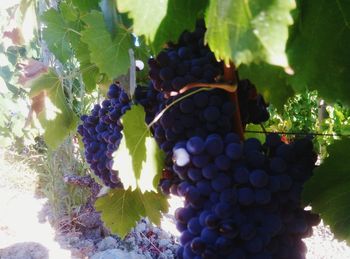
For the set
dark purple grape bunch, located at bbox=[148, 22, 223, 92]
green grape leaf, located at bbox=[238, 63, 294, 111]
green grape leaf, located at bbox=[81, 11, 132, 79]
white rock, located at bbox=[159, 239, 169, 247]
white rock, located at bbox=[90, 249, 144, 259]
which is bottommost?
green grape leaf, located at bbox=[238, 63, 294, 111]

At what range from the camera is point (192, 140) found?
48 cm

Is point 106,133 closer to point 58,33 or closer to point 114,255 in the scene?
point 58,33

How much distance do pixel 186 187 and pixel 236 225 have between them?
7 cm

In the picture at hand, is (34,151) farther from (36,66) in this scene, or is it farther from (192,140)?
(192,140)

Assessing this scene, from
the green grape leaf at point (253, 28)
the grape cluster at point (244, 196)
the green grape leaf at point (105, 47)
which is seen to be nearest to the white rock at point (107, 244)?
the green grape leaf at point (105, 47)

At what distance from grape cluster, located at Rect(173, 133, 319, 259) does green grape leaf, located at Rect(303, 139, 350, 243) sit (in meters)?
0.01

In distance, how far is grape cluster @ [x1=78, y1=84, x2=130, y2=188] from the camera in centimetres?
62

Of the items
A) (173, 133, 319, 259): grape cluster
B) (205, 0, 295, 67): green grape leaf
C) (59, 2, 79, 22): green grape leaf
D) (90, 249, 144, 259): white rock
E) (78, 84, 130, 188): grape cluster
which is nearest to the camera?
(205, 0, 295, 67): green grape leaf

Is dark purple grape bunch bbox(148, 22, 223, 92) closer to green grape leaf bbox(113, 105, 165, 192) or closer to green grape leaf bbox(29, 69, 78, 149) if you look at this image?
green grape leaf bbox(113, 105, 165, 192)

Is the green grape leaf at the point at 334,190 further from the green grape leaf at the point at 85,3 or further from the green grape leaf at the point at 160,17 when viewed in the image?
the green grape leaf at the point at 85,3

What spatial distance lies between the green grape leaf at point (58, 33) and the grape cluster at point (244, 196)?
539 mm

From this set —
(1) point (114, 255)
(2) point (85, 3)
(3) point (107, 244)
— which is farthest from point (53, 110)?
(3) point (107, 244)

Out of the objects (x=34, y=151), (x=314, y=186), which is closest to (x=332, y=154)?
(x=314, y=186)

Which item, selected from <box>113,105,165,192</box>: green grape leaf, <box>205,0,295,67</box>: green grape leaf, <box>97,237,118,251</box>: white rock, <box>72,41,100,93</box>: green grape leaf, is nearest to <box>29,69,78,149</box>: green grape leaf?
<box>72,41,100,93</box>: green grape leaf
